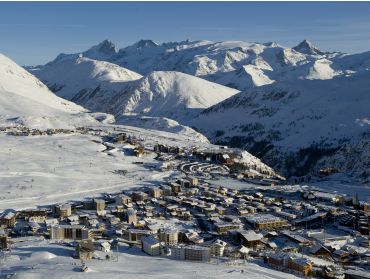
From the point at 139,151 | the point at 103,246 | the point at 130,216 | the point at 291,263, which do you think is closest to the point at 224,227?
the point at 130,216

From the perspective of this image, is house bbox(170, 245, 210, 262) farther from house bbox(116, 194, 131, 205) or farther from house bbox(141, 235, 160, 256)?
house bbox(116, 194, 131, 205)

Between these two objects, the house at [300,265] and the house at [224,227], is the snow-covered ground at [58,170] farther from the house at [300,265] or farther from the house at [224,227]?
the house at [300,265]

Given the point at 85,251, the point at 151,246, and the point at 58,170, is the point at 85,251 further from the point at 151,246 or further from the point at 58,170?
the point at 58,170

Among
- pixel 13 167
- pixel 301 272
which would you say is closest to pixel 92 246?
pixel 301 272

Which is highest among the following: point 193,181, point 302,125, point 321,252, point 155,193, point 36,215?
point 302,125

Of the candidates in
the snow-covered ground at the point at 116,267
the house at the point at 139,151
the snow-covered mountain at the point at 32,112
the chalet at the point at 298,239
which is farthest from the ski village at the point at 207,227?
the snow-covered mountain at the point at 32,112

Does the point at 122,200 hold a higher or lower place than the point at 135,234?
higher
